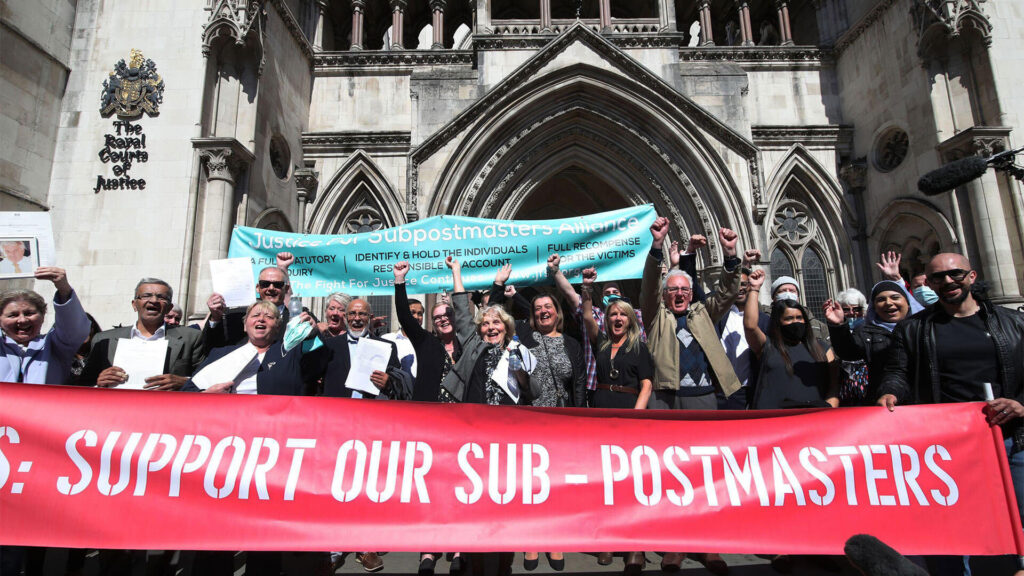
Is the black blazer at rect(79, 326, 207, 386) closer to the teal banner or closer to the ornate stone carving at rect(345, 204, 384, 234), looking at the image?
the teal banner

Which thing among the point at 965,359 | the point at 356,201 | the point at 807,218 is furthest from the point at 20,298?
the point at 807,218

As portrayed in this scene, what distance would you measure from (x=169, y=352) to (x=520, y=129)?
11890mm

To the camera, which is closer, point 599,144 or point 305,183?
point 305,183

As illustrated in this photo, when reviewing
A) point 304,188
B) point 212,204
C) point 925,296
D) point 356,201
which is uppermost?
point 304,188

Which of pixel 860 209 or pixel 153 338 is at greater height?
pixel 860 209

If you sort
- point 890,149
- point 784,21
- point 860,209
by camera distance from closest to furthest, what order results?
1. point 890,149
2. point 860,209
3. point 784,21

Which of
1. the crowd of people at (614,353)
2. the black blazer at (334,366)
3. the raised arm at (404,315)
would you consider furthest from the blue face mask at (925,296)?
the black blazer at (334,366)

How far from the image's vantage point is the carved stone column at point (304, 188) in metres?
14.5

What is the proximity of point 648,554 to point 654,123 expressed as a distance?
39.9 feet

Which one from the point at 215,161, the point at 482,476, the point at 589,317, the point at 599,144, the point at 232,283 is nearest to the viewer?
the point at 482,476

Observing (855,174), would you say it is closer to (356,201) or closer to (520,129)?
(520,129)

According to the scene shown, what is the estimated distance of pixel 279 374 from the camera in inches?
163

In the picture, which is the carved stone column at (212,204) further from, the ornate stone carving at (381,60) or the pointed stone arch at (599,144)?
the ornate stone carving at (381,60)

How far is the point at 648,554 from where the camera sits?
16.7 feet
